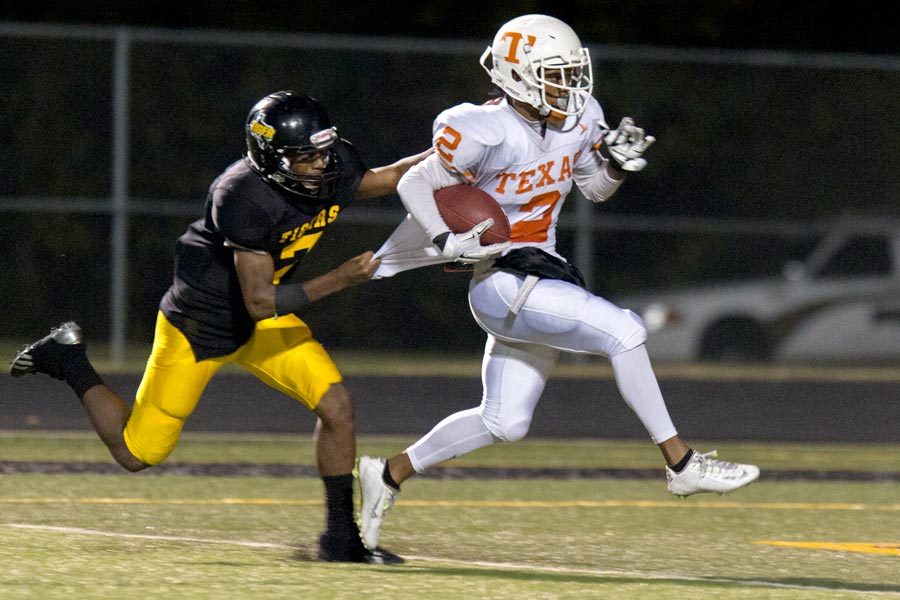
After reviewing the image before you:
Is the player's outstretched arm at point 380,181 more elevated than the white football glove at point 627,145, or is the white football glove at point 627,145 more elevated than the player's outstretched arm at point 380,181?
the white football glove at point 627,145

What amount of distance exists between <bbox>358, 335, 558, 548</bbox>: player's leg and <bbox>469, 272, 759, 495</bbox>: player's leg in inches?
7.1

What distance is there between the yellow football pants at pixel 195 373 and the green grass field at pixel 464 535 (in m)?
0.39

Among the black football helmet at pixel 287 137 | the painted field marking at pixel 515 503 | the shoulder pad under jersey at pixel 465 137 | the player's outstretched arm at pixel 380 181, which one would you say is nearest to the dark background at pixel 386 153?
the painted field marking at pixel 515 503

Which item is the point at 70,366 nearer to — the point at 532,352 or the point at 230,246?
the point at 230,246

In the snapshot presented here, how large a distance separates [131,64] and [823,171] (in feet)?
18.3

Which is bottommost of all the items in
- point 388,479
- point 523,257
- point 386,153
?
point 388,479

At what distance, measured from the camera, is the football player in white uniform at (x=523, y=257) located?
628 cm

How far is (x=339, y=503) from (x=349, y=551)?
19 centimetres

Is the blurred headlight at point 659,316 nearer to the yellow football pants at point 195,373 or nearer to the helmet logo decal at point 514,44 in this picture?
the helmet logo decal at point 514,44

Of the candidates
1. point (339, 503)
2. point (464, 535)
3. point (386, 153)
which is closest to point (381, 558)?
point (339, 503)

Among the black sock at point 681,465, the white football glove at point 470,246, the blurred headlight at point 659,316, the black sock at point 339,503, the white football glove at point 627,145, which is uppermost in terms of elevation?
the blurred headlight at point 659,316

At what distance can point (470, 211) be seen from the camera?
629 cm

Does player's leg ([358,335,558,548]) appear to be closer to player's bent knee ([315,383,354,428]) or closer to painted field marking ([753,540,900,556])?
player's bent knee ([315,383,354,428])

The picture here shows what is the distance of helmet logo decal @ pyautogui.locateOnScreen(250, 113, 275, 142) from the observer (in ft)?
20.2
